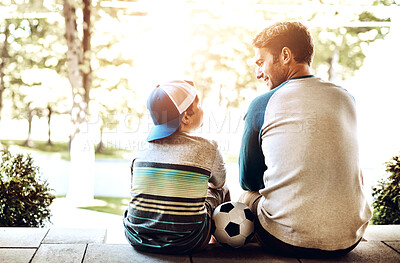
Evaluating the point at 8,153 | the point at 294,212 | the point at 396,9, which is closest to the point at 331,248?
the point at 294,212

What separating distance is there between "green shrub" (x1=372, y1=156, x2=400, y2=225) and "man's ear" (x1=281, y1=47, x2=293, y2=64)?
1652mm

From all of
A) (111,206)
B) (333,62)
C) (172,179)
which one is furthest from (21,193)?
(333,62)

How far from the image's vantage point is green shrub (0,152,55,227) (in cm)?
307

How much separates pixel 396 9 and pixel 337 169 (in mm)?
3835

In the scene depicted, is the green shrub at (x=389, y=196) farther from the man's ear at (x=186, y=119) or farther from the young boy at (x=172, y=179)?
the man's ear at (x=186, y=119)

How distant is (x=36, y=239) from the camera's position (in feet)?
8.34

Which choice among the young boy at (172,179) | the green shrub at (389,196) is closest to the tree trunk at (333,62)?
the green shrub at (389,196)

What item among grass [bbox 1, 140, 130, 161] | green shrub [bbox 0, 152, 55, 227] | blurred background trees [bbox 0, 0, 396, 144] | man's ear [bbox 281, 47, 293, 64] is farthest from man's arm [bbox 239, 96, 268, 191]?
grass [bbox 1, 140, 130, 161]

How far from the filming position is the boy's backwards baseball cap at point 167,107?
223cm

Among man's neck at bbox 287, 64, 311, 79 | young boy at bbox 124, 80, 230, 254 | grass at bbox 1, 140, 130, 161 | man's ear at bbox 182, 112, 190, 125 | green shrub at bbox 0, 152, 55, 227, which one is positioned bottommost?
grass at bbox 1, 140, 130, 161

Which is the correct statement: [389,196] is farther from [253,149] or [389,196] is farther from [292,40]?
[292,40]

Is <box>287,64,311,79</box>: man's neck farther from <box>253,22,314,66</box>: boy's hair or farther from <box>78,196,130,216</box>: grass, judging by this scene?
<box>78,196,130,216</box>: grass

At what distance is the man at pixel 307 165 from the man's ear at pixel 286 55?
0.08ft

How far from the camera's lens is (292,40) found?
221 cm
